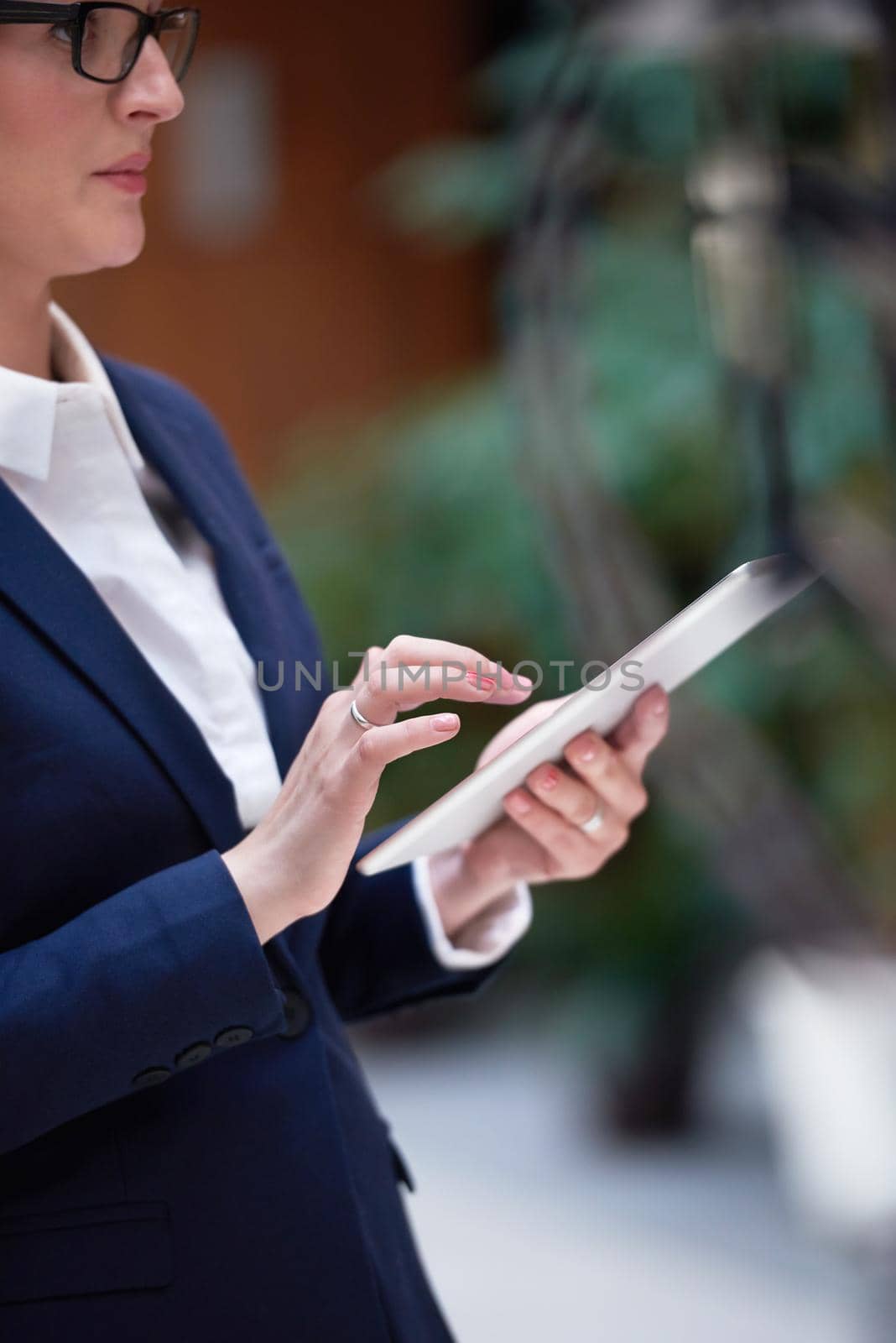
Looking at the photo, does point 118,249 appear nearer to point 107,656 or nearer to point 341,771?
point 107,656

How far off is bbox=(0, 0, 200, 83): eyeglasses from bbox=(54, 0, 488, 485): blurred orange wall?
3.44 meters

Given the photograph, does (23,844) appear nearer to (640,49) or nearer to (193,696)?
(193,696)

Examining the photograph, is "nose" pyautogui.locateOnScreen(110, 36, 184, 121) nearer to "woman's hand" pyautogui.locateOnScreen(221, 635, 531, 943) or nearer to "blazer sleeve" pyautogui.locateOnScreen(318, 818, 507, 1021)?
"woman's hand" pyautogui.locateOnScreen(221, 635, 531, 943)

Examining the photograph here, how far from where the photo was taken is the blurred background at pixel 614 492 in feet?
7.49

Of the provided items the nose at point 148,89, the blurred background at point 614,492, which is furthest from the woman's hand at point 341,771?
the blurred background at point 614,492

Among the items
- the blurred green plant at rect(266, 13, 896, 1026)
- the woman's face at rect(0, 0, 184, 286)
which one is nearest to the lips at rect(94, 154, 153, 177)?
the woman's face at rect(0, 0, 184, 286)

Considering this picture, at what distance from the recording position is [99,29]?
0.87 metres

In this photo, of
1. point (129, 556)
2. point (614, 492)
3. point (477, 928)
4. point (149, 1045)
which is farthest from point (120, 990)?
point (614, 492)

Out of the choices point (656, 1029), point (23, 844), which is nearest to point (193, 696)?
point (23, 844)

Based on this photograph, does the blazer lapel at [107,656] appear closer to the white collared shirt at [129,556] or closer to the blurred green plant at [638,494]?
the white collared shirt at [129,556]

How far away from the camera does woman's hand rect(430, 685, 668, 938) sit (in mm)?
963

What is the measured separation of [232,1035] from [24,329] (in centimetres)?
43

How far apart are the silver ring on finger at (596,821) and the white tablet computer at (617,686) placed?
0.26 feet

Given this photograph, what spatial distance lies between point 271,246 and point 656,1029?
238 centimetres
